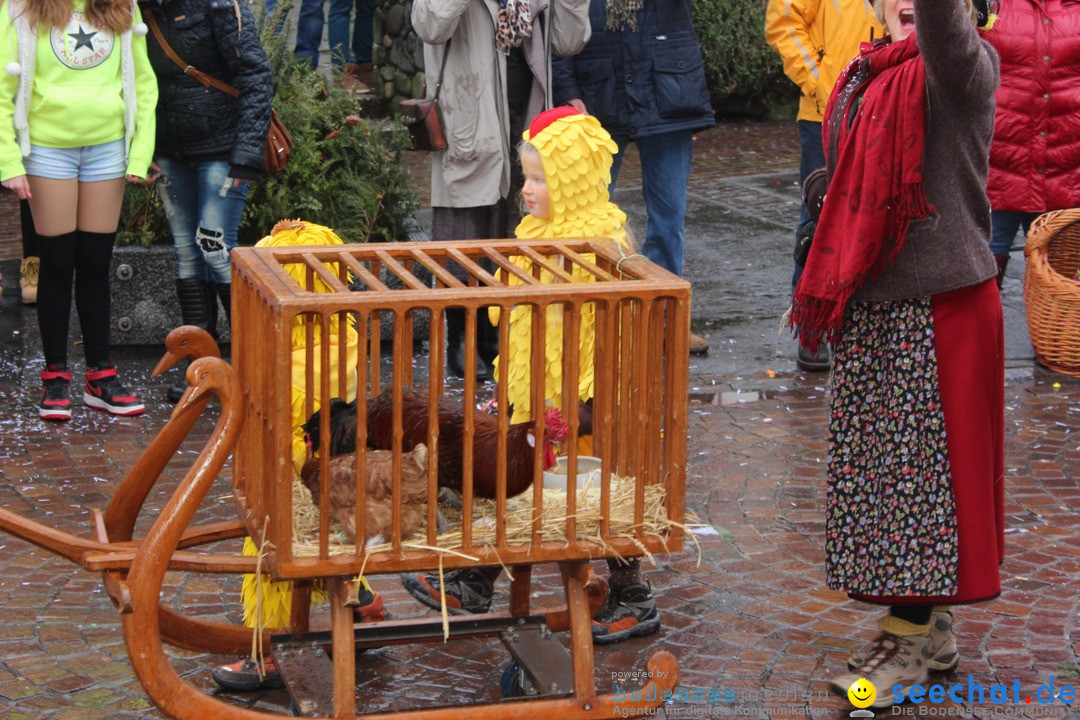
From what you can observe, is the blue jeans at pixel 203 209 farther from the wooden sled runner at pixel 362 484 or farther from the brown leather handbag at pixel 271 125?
the wooden sled runner at pixel 362 484

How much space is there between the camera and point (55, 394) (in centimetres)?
625

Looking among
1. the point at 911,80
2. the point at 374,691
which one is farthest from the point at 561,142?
the point at 374,691

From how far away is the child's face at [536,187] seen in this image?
14.7 feet

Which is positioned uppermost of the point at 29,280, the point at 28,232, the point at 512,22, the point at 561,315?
the point at 512,22

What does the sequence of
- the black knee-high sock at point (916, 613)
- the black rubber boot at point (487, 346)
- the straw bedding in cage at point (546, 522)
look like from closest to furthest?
the straw bedding in cage at point (546, 522), the black knee-high sock at point (916, 613), the black rubber boot at point (487, 346)

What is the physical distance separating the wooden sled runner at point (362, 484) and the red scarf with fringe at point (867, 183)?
507 millimetres

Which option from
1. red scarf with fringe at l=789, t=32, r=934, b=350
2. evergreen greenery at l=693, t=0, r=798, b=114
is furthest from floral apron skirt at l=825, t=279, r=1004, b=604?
evergreen greenery at l=693, t=0, r=798, b=114

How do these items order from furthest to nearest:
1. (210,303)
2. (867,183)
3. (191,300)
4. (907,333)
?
(210,303) → (191,300) → (907,333) → (867,183)

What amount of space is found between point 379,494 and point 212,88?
3438 millimetres

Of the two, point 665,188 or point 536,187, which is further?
point 665,188

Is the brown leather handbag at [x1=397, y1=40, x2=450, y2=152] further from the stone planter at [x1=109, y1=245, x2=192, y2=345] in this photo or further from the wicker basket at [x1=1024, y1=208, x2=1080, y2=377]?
the wicker basket at [x1=1024, y1=208, x2=1080, y2=377]

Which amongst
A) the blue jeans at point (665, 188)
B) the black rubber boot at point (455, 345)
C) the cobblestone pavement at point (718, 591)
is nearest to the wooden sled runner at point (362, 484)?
the cobblestone pavement at point (718, 591)

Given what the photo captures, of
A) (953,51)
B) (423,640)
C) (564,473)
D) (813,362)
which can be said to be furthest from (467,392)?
(813,362)

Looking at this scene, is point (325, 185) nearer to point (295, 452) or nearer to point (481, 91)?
point (481, 91)
